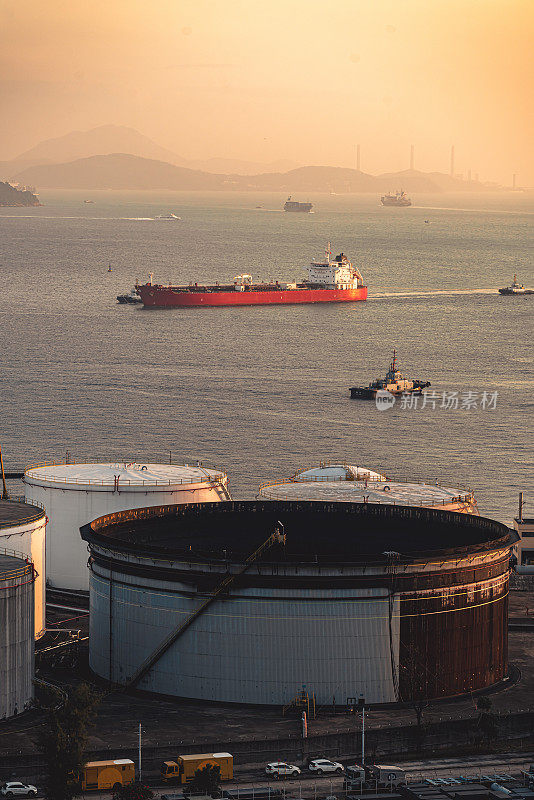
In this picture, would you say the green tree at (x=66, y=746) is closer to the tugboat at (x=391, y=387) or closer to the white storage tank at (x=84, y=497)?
the white storage tank at (x=84, y=497)

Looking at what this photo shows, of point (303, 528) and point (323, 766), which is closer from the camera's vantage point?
point (323, 766)

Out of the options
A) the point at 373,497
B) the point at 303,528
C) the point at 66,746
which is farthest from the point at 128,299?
the point at 66,746

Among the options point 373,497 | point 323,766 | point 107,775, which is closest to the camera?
point 107,775

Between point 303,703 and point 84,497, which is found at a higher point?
point 84,497

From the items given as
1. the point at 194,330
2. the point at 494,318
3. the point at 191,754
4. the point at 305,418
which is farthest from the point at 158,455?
the point at 494,318

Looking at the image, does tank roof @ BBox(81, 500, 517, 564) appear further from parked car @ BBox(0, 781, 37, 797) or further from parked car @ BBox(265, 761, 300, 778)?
parked car @ BBox(0, 781, 37, 797)

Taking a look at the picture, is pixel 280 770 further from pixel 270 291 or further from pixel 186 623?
pixel 270 291

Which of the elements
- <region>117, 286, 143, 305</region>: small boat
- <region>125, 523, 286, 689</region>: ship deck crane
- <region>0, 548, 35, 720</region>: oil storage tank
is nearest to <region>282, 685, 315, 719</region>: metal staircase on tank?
<region>125, 523, 286, 689</region>: ship deck crane
